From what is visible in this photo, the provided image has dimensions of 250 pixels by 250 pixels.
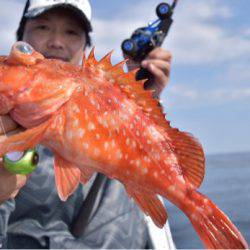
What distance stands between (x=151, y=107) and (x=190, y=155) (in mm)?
316

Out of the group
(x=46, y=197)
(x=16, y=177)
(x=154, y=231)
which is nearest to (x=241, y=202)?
(x=154, y=231)

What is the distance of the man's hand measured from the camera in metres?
4.91

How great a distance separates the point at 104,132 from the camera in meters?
2.03

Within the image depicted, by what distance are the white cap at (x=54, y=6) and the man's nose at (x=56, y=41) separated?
0.35m

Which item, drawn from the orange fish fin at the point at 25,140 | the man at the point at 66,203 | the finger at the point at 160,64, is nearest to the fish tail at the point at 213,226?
the orange fish fin at the point at 25,140

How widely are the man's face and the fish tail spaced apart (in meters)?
3.66

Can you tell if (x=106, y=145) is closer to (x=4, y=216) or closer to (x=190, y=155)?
(x=190, y=155)

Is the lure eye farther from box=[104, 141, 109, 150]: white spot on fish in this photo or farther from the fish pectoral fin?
the fish pectoral fin

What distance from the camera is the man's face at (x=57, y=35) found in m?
5.28

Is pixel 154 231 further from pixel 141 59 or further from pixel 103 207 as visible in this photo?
pixel 141 59

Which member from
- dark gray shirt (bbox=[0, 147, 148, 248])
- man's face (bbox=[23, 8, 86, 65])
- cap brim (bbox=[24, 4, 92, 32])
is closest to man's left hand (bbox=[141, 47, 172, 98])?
man's face (bbox=[23, 8, 86, 65])

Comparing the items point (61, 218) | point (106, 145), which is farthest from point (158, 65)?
point (106, 145)

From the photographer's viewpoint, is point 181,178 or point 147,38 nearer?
point 181,178

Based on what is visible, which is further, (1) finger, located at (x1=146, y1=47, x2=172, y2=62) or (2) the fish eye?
(1) finger, located at (x1=146, y1=47, x2=172, y2=62)
